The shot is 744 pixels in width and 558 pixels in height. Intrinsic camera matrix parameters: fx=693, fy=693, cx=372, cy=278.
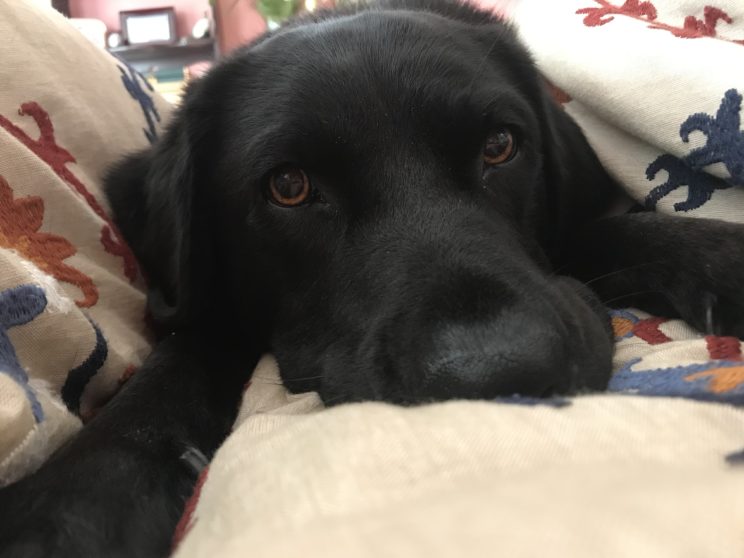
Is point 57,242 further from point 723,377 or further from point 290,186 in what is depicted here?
point 723,377

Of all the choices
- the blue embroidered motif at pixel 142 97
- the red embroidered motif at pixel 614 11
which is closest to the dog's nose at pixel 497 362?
the red embroidered motif at pixel 614 11

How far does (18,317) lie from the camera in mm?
809

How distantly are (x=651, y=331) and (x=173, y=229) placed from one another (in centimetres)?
77

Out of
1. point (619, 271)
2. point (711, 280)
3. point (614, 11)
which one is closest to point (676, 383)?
point (711, 280)

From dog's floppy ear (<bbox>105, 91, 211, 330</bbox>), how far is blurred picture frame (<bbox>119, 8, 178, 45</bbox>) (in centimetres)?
572

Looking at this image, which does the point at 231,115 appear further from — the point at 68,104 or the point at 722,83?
the point at 722,83

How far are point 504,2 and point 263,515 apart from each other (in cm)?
190

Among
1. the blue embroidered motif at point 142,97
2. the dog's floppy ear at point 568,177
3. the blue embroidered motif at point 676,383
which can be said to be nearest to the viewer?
the blue embroidered motif at point 676,383

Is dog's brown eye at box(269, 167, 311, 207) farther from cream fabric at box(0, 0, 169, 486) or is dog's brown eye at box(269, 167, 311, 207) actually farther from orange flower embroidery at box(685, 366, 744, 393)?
orange flower embroidery at box(685, 366, 744, 393)

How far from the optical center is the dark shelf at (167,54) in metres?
6.29

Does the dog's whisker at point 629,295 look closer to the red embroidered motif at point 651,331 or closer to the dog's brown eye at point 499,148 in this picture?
the red embroidered motif at point 651,331

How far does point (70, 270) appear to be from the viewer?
1.02 meters

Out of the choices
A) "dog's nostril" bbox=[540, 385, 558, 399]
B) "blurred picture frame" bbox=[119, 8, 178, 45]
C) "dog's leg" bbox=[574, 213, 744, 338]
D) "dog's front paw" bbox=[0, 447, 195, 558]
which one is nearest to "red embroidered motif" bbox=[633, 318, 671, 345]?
"dog's leg" bbox=[574, 213, 744, 338]

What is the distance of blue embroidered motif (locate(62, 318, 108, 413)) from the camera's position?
89cm
